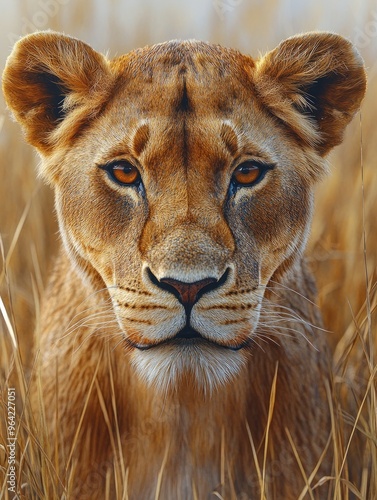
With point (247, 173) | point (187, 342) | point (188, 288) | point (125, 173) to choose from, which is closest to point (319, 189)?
point (247, 173)

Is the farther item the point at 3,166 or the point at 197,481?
the point at 3,166

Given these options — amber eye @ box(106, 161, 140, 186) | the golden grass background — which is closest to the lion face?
amber eye @ box(106, 161, 140, 186)

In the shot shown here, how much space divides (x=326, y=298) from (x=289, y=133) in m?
1.90

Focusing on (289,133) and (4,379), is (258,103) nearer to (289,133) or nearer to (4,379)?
(289,133)

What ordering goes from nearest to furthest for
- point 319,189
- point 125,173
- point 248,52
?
point 125,173, point 248,52, point 319,189

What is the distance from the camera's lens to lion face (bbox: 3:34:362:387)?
8.96 feet

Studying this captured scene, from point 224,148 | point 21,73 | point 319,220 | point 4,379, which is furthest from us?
point 319,220

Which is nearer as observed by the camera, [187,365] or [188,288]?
[188,288]

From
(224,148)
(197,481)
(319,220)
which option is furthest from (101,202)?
(319,220)

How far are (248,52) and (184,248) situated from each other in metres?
2.68

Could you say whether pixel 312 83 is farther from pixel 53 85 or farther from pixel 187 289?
pixel 187 289

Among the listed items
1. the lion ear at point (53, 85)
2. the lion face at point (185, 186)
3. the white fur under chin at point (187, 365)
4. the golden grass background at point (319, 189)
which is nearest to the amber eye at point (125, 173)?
the lion face at point (185, 186)

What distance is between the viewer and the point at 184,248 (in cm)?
269

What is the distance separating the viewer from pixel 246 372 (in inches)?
126
